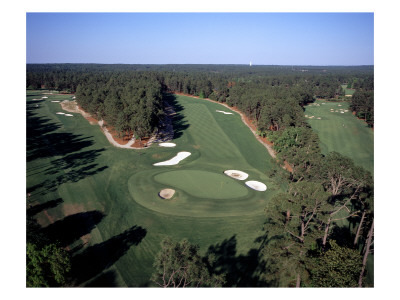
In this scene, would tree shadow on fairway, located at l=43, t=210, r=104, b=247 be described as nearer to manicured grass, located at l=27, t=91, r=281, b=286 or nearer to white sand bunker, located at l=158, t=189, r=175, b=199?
manicured grass, located at l=27, t=91, r=281, b=286

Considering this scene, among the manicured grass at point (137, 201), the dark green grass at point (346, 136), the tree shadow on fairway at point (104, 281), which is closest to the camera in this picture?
the tree shadow on fairway at point (104, 281)

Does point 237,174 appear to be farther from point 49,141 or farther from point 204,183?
point 49,141

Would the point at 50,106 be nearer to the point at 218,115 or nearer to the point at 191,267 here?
the point at 218,115

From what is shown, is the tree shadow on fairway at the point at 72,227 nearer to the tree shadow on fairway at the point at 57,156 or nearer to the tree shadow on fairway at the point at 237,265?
the tree shadow on fairway at the point at 57,156

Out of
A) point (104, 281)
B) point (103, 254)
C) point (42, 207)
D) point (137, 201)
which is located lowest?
point (104, 281)

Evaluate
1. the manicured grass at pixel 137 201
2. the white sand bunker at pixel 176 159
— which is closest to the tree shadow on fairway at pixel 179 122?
the manicured grass at pixel 137 201

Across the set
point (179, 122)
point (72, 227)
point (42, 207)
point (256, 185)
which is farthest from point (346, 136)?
point (42, 207)

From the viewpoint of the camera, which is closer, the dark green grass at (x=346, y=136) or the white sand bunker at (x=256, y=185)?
the white sand bunker at (x=256, y=185)
